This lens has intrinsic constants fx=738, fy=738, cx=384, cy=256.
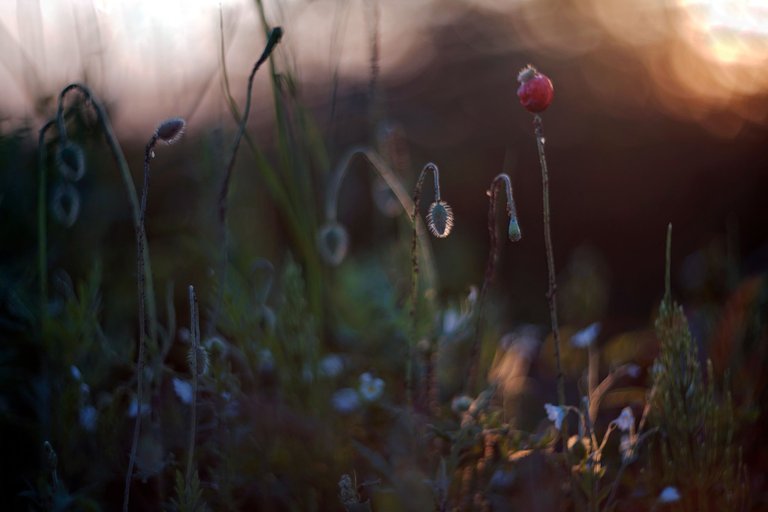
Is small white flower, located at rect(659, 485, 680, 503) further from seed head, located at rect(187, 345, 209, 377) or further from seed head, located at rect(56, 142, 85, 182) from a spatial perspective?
seed head, located at rect(56, 142, 85, 182)

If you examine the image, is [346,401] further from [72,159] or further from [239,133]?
[72,159]

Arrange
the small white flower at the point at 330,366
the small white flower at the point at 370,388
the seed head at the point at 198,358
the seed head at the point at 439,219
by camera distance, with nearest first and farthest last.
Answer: the seed head at the point at 198,358, the seed head at the point at 439,219, the small white flower at the point at 370,388, the small white flower at the point at 330,366

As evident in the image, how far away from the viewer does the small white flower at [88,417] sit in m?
1.62

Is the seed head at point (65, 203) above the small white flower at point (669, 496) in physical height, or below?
above

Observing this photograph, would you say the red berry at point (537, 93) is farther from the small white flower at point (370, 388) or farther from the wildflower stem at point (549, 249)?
the small white flower at point (370, 388)

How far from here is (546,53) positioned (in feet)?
15.0

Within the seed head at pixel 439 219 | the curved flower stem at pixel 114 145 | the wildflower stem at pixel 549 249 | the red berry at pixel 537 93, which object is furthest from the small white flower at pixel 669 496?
the curved flower stem at pixel 114 145

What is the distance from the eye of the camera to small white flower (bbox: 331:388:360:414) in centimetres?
186

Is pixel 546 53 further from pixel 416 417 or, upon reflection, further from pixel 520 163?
pixel 416 417

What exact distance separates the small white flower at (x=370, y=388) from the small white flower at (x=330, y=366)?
0.40ft

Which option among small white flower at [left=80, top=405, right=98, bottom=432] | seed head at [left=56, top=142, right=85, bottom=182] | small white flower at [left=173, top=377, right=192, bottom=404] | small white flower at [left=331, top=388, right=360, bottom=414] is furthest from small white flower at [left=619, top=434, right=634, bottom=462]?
seed head at [left=56, top=142, right=85, bottom=182]

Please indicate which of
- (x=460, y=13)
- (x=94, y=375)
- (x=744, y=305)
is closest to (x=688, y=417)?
(x=744, y=305)

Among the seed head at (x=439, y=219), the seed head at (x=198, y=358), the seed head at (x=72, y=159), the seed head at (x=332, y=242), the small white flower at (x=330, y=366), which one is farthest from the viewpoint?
the seed head at (x=332, y=242)

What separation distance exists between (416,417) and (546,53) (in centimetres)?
345
